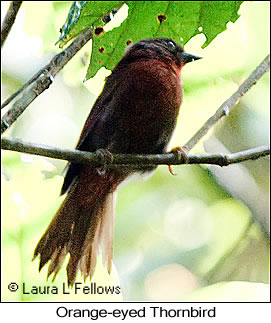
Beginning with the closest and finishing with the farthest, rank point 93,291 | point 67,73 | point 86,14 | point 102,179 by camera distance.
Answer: point 86,14 → point 93,291 → point 102,179 → point 67,73

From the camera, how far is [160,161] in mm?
1634

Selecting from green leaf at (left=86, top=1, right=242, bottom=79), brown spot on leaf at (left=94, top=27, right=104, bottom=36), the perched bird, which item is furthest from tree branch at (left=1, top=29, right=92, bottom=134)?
the perched bird

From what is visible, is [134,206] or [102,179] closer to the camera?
[102,179]

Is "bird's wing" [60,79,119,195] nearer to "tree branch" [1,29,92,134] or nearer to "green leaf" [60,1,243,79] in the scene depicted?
"tree branch" [1,29,92,134]

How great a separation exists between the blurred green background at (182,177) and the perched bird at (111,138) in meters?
0.16

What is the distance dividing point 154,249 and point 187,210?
307mm

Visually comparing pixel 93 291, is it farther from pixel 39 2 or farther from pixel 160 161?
pixel 39 2

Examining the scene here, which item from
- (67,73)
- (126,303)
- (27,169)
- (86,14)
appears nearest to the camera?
Answer: (86,14)

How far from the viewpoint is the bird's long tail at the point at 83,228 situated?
77.4 inches

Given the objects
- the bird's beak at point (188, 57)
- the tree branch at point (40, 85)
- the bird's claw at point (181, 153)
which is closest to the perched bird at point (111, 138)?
the bird's beak at point (188, 57)

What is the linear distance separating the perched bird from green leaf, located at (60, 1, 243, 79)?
124 centimetres

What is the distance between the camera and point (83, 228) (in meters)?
2.12

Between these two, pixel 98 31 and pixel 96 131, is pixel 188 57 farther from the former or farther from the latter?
pixel 98 31

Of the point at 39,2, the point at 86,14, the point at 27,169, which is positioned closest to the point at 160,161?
the point at 27,169
